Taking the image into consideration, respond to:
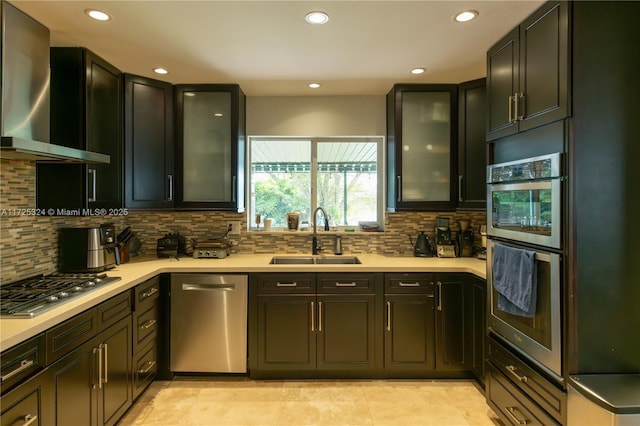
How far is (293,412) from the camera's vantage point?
7.69ft

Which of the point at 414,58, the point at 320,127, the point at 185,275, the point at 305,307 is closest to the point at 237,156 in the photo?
the point at 320,127

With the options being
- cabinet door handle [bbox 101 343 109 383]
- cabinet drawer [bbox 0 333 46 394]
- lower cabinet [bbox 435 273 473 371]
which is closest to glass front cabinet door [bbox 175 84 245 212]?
cabinet door handle [bbox 101 343 109 383]

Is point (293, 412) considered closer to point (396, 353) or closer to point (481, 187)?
point (396, 353)

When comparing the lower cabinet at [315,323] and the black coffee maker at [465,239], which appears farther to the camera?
the black coffee maker at [465,239]

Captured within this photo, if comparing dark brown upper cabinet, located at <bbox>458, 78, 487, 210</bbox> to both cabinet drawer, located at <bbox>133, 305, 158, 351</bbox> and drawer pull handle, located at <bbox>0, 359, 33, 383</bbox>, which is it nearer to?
cabinet drawer, located at <bbox>133, 305, 158, 351</bbox>

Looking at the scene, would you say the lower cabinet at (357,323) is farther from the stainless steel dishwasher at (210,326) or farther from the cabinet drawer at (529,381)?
the cabinet drawer at (529,381)

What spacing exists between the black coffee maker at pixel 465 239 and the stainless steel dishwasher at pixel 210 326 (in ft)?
6.59

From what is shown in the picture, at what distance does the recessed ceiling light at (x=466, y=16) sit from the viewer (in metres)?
1.90

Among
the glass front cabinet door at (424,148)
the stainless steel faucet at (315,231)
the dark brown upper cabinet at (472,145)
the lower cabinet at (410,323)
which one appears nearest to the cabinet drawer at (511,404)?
the lower cabinet at (410,323)

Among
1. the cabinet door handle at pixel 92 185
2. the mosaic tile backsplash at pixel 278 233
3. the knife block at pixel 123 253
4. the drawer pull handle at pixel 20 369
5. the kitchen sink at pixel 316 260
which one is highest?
the cabinet door handle at pixel 92 185

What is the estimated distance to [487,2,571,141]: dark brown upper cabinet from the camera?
1.53 m

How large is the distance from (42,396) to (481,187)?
123 inches

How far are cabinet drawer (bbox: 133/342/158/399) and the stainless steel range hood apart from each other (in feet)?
4.65

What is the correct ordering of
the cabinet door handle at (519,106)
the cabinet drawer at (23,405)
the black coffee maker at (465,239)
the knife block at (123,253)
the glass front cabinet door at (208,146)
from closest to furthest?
the cabinet drawer at (23,405) → the cabinet door handle at (519,106) → the knife block at (123,253) → the glass front cabinet door at (208,146) → the black coffee maker at (465,239)
